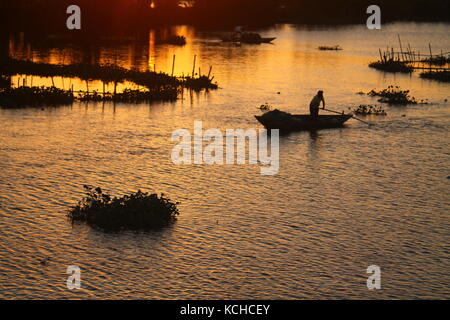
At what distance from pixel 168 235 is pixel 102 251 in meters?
2.36

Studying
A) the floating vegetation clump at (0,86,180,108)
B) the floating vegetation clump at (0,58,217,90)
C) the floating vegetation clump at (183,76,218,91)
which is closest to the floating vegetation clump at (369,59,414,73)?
the floating vegetation clump at (0,58,217,90)

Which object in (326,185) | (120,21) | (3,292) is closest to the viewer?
(3,292)

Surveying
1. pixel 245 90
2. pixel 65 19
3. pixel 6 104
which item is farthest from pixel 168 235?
pixel 65 19

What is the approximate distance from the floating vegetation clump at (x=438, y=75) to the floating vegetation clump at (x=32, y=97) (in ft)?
112

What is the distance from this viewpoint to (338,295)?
1814 centimetres

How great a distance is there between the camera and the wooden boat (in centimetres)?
3781

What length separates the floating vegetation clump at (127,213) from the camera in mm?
22547

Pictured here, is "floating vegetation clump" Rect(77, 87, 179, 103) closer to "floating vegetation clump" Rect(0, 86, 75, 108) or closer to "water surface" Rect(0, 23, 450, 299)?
"floating vegetation clump" Rect(0, 86, 75, 108)

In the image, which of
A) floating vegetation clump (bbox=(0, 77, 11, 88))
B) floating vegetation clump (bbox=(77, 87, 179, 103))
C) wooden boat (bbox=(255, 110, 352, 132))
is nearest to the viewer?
wooden boat (bbox=(255, 110, 352, 132))

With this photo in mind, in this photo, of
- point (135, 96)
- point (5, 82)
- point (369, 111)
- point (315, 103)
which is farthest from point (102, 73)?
point (315, 103)

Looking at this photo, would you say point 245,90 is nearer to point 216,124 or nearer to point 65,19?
point 216,124

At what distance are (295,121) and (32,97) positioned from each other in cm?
1791

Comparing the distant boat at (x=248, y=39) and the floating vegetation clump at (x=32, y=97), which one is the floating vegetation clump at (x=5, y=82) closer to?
the floating vegetation clump at (x=32, y=97)

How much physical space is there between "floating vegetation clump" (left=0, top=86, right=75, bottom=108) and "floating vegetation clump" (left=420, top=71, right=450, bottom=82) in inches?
1339
